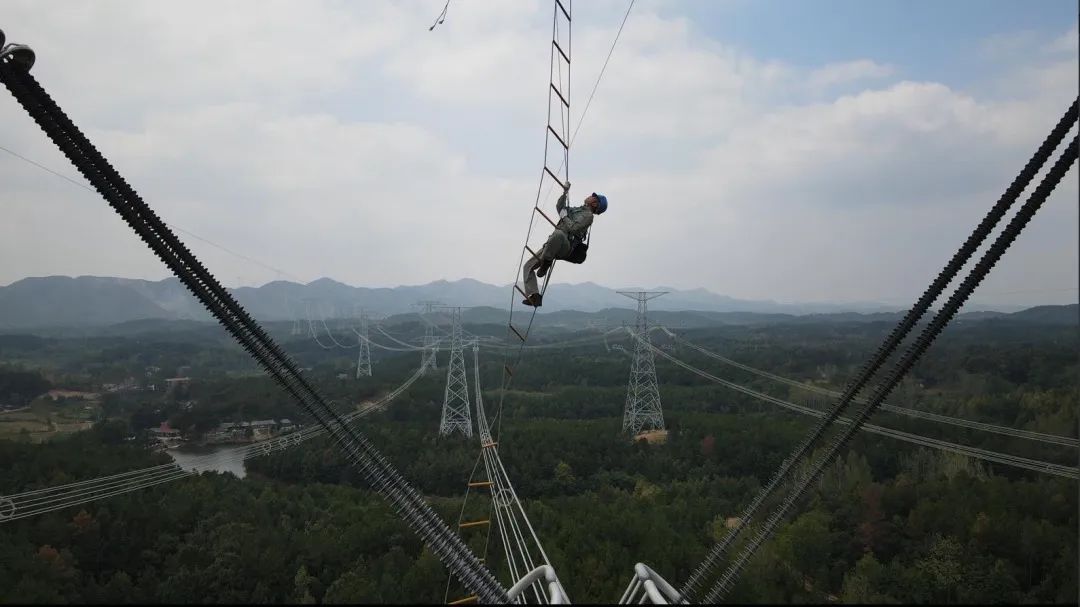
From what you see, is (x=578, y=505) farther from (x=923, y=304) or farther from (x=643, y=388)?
(x=923, y=304)

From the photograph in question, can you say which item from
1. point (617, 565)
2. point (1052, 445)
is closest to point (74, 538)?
point (617, 565)

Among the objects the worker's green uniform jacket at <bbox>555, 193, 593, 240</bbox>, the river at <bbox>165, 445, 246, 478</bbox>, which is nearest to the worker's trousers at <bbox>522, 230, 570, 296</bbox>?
the worker's green uniform jacket at <bbox>555, 193, 593, 240</bbox>

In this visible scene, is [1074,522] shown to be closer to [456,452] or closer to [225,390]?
[456,452]

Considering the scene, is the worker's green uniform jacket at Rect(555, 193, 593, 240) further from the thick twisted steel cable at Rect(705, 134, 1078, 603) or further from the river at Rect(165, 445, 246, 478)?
the river at Rect(165, 445, 246, 478)

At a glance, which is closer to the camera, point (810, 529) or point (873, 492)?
point (810, 529)

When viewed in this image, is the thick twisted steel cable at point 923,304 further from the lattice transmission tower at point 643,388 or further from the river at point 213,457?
the river at point 213,457

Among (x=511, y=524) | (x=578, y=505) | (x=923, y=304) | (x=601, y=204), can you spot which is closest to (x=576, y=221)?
(x=601, y=204)

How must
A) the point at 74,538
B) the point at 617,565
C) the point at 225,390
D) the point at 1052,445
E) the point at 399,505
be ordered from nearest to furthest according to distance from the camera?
1. the point at 399,505
2. the point at 617,565
3. the point at 74,538
4. the point at 1052,445
5. the point at 225,390
